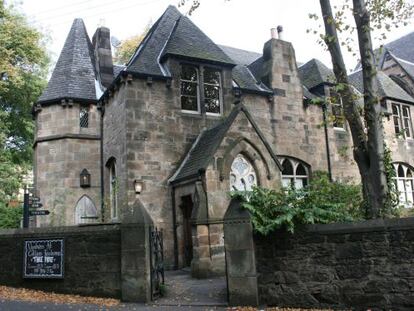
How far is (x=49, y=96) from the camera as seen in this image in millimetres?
18469

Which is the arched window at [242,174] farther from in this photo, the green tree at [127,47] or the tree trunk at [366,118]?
the green tree at [127,47]

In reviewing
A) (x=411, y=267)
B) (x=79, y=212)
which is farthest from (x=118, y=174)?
(x=411, y=267)

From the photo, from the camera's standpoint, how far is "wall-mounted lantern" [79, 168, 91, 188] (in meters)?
17.7

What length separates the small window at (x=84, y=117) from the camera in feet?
60.7

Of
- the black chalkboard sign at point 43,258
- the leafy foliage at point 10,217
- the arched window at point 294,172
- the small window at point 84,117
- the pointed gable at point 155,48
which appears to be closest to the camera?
the black chalkboard sign at point 43,258

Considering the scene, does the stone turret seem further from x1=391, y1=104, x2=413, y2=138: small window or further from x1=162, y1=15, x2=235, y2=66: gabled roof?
x1=391, y1=104, x2=413, y2=138: small window

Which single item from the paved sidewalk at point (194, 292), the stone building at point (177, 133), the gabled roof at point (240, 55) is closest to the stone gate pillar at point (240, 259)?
the paved sidewalk at point (194, 292)

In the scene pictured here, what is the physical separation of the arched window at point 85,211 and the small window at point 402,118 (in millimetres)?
16786

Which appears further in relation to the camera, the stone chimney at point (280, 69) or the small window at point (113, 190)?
the stone chimney at point (280, 69)

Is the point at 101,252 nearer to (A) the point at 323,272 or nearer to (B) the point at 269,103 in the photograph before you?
(A) the point at 323,272

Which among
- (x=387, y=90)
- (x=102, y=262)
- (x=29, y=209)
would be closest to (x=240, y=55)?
(x=387, y=90)

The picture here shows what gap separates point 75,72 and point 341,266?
50.5 feet

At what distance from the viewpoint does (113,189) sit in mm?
17312

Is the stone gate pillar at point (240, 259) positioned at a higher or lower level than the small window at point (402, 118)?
lower
